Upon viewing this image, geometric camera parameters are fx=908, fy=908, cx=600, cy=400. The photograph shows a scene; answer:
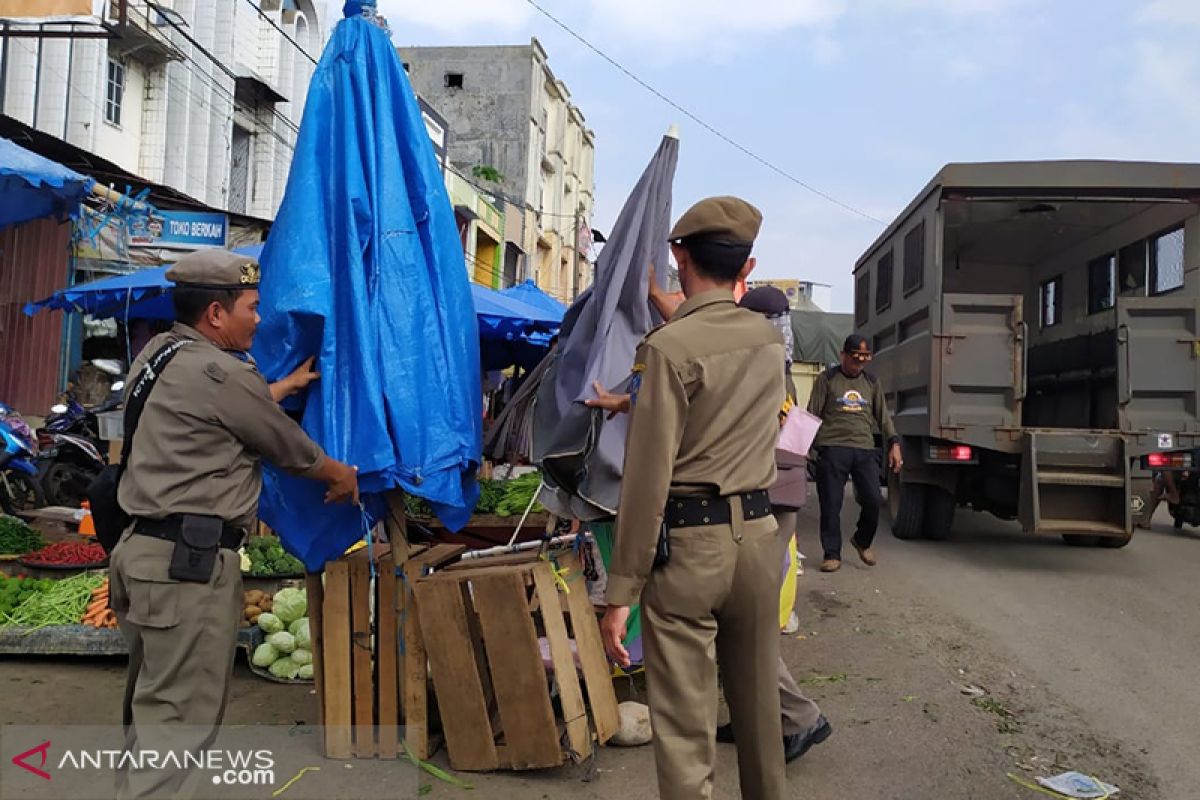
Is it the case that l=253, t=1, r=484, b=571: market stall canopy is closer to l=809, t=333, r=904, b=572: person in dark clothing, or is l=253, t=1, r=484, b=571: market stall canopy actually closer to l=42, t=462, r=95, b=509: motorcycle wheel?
l=809, t=333, r=904, b=572: person in dark clothing

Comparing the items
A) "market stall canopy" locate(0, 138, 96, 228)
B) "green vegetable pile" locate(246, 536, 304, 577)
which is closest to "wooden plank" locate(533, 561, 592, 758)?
"green vegetable pile" locate(246, 536, 304, 577)

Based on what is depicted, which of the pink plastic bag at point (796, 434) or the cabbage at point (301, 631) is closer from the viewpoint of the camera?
the pink plastic bag at point (796, 434)

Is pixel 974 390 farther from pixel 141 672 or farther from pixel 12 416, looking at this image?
pixel 12 416

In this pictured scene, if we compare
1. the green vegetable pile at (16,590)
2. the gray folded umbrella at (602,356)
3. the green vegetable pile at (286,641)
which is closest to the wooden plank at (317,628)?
the green vegetable pile at (286,641)

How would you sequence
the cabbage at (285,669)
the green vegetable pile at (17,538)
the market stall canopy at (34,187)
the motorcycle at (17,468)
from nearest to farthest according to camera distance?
the cabbage at (285,669) → the green vegetable pile at (17,538) → the market stall canopy at (34,187) → the motorcycle at (17,468)

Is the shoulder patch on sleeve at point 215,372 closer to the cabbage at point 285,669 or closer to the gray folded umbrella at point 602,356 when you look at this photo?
the gray folded umbrella at point 602,356

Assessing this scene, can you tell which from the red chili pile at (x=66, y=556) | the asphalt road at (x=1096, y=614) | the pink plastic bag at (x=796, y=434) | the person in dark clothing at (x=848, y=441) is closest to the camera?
the asphalt road at (x=1096, y=614)

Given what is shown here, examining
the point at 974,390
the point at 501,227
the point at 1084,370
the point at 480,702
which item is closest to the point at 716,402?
the point at 480,702

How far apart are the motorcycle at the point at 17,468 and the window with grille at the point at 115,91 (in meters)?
6.99

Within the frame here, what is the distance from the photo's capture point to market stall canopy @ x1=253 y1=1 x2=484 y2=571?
3.45 m

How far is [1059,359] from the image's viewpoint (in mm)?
10344

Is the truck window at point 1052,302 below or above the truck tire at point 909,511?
above

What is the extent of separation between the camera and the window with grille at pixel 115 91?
14.0 m

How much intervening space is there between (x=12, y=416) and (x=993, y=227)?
1066 centimetres
